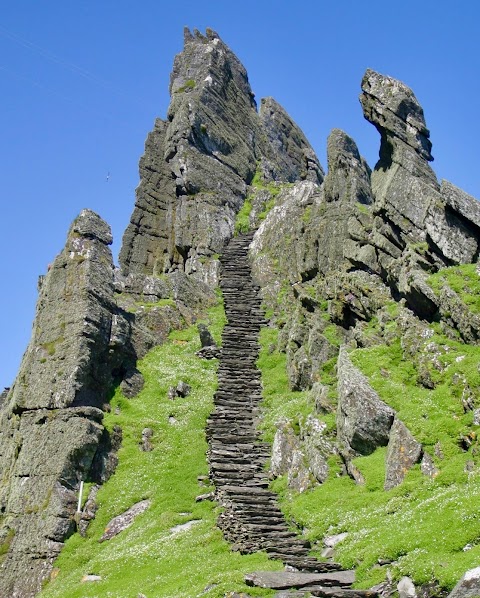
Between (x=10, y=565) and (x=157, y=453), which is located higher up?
(x=157, y=453)

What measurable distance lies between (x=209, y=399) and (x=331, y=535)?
1956cm

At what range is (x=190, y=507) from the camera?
109 feet

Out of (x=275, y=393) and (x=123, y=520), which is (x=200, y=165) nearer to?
(x=275, y=393)

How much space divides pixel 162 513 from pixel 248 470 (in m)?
4.84

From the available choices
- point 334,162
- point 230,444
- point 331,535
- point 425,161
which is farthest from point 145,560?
point 334,162

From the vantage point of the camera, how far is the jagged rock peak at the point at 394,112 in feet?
163

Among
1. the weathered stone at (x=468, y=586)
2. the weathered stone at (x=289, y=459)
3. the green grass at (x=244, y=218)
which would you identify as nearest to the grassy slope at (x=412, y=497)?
the weathered stone at (x=289, y=459)

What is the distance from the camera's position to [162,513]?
33156mm

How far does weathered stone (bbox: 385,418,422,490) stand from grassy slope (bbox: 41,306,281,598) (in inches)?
243

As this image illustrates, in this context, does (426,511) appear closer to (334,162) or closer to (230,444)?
Result: (230,444)

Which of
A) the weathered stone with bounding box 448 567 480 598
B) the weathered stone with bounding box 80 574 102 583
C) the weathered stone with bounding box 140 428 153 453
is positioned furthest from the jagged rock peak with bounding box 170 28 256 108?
the weathered stone with bounding box 448 567 480 598

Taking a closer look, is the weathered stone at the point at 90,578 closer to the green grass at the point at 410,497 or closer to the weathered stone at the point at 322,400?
the green grass at the point at 410,497

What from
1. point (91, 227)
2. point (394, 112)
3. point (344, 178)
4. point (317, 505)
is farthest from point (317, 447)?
point (344, 178)

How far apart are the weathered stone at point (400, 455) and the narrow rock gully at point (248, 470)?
4.41 meters
